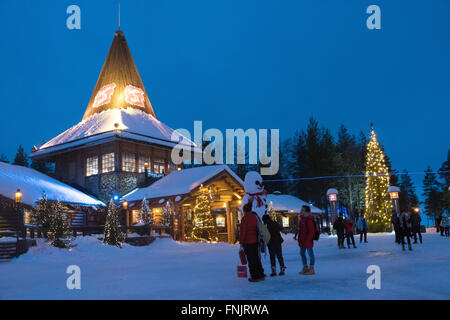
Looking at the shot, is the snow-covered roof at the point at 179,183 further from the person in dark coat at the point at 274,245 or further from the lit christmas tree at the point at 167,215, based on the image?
the person in dark coat at the point at 274,245

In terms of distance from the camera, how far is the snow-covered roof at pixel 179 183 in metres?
23.3

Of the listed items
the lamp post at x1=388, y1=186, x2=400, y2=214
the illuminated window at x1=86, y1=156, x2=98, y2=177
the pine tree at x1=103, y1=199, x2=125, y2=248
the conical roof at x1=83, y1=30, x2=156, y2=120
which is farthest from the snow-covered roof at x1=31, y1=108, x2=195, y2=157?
the lamp post at x1=388, y1=186, x2=400, y2=214

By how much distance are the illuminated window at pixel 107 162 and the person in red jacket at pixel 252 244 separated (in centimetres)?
2137

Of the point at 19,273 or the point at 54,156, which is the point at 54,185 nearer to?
the point at 54,156

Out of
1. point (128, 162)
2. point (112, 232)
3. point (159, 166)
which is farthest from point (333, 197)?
point (112, 232)

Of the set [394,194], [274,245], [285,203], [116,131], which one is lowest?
[285,203]

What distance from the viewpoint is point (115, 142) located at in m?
28.0

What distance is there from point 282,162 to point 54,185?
1638 inches

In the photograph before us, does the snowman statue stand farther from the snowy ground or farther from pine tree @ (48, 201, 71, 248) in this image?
pine tree @ (48, 201, 71, 248)

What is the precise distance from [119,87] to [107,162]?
674 cm

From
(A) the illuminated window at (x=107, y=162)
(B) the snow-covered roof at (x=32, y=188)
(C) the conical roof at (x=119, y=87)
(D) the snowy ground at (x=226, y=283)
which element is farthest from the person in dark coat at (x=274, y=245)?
(C) the conical roof at (x=119, y=87)

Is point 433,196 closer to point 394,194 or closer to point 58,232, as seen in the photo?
point 394,194

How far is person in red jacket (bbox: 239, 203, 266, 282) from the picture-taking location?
838 centimetres

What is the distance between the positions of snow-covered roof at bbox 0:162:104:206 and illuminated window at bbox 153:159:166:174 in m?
5.61
